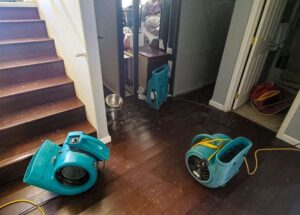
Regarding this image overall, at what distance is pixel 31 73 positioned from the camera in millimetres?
1757

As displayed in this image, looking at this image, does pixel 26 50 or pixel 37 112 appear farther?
pixel 26 50

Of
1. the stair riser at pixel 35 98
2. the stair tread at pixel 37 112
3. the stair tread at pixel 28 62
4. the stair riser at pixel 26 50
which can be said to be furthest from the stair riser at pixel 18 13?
the stair tread at pixel 37 112

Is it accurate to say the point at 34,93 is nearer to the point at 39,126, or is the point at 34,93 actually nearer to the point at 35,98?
the point at 35,98

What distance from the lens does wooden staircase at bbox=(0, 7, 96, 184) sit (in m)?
1.44

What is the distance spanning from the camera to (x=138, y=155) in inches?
65.1

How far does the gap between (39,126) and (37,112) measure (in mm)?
140

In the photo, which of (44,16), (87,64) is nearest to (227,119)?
(87,64)

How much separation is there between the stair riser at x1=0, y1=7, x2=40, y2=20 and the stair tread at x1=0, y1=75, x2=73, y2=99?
0.90 meters

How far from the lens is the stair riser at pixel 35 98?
60.9 inches

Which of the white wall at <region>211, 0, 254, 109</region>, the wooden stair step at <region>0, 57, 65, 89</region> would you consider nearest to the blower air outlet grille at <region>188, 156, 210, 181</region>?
the white wall at <region>211, 0, 254, 109</region>

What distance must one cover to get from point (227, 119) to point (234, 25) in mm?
1087

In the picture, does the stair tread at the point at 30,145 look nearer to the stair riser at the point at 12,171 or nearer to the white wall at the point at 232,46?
the stair riser at the point at 12,171

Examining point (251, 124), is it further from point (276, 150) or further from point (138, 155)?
point (138, 155)

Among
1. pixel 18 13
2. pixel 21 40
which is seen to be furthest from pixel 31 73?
pixel 18 13
